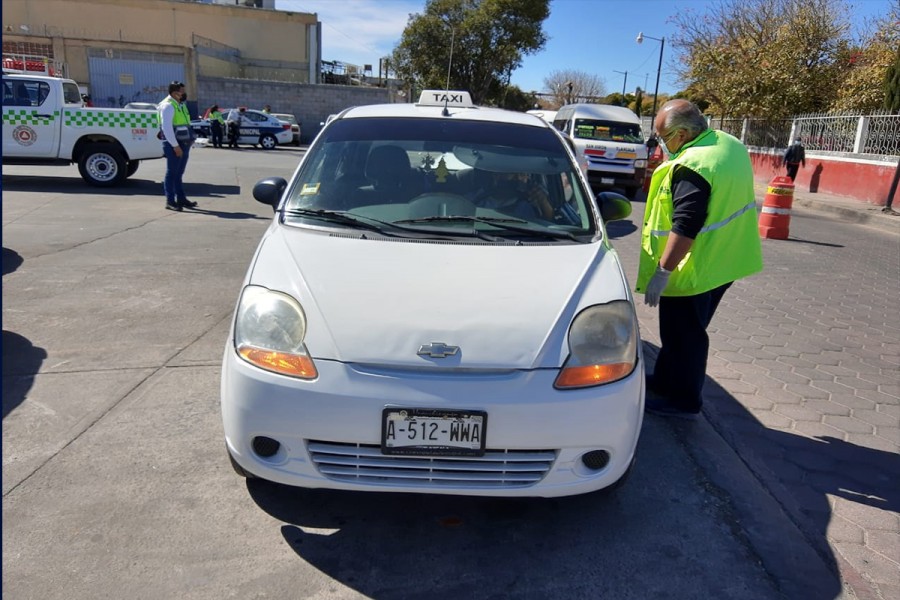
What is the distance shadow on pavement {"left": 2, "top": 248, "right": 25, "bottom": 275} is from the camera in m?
6.77

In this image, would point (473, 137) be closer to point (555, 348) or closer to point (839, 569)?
point (555, 348)

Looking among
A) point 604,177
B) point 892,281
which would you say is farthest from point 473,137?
point 604,177

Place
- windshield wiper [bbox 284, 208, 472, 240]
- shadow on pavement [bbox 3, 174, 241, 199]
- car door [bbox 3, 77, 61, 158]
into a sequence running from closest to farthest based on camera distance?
windshield wiper [bbox 284, 208, 472, 240] < car door [bbox 3, 77, 61, 158] < shadow on pavement [bbox 3, 174, 241, 199]

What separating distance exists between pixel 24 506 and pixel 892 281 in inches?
370

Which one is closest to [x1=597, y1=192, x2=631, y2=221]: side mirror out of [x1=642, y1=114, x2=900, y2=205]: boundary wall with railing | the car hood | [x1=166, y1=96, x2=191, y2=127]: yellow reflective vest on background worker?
the car hood

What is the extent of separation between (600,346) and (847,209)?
15569mm

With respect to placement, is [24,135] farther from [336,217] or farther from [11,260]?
[336,217]

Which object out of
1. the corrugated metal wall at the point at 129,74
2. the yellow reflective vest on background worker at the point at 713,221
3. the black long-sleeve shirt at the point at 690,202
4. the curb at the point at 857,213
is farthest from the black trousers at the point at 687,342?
the corrugated metal wall at the point at 129,74

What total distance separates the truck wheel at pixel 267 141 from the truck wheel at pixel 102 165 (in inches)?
622

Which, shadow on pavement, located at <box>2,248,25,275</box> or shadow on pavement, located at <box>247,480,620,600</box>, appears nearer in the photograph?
shadow on pavement, located at <box>247,480,620,600</box>

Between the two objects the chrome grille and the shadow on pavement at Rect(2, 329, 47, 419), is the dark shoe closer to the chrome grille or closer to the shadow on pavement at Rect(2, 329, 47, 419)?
the chrome grille

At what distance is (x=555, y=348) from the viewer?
2707 millimetres

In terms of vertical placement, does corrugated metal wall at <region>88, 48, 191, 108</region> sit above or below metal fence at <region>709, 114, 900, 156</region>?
above

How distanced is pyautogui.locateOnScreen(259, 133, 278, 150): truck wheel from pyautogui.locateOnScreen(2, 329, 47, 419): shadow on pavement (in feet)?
80.6
